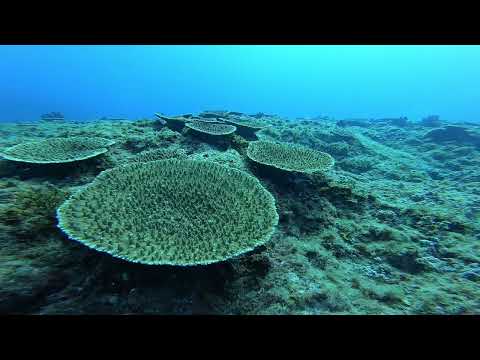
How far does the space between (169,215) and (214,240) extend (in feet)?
2.50

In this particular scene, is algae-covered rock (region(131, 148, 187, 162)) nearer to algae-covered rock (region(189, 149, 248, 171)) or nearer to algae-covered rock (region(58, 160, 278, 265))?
algae-covered rock (region(189, 149, 248, 171))

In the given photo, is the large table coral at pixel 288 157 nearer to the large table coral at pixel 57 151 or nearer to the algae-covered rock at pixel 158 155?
the algae-covered rock at pixel 158 155

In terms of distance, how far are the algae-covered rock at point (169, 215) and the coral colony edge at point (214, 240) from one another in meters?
0.02

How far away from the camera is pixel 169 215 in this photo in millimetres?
3953

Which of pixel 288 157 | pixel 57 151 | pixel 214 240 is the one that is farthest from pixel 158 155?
pixel 214 240

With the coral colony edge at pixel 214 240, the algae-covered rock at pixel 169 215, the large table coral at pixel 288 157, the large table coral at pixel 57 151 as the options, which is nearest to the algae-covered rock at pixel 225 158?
the coral colony edge at pixel 214 240

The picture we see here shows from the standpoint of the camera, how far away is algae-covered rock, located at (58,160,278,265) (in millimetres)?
3396

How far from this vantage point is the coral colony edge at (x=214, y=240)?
340 centimetres

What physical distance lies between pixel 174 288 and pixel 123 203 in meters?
1.38

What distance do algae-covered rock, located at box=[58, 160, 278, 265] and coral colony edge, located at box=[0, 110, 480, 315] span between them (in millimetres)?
19

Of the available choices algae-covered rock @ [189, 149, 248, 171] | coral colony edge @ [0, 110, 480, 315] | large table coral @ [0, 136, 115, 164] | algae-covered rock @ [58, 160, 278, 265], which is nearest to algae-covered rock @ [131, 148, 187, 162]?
coral colony edge @ [0, 110, 480, 315]

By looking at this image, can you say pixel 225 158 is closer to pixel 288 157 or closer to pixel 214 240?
pixel 288 157

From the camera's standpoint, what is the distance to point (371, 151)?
15.0 m
